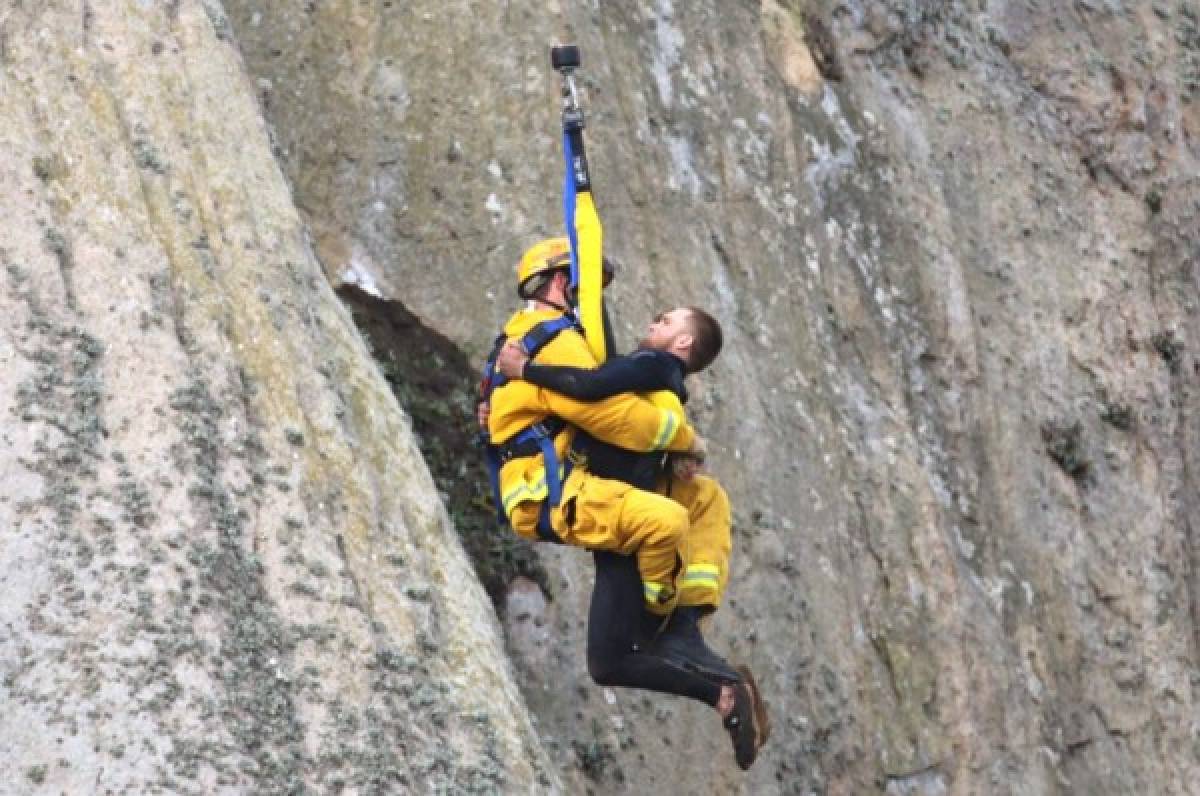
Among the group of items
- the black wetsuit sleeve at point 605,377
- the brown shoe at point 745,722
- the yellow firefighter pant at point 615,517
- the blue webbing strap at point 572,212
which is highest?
the blue webbing strap at point 572,212

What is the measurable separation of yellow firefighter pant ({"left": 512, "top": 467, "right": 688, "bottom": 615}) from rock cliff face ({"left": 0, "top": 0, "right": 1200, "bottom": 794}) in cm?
67

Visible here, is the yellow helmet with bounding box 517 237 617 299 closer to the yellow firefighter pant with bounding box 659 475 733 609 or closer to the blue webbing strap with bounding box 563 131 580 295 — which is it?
the blue webbing strap with bounding box 563 131 580 295

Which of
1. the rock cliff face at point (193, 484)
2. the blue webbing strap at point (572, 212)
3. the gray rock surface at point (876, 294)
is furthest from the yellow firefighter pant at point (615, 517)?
the gray rock surface at point (876, 294)

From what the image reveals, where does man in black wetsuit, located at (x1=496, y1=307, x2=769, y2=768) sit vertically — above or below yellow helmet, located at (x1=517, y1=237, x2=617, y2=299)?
below

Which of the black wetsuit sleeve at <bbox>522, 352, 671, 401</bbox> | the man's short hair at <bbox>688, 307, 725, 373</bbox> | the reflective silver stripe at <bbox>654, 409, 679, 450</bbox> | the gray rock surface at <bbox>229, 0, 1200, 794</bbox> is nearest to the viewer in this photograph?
the black wetsuit sleeve at <bbox>522, 352, 671, 401</bbox>

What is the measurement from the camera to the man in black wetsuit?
1079 cm

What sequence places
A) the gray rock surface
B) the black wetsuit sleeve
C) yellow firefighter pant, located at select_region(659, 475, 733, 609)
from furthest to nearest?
the gray rock surface < yellow firefighter pant, located at select_region(659, 475, 733, 609) < the black wetsuit sleeve

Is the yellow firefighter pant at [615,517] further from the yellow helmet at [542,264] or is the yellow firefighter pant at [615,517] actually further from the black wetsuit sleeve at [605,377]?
the yellow helmet at [542,264]

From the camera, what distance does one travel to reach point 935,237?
17797 millimetres

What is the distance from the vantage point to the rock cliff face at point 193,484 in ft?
30.5

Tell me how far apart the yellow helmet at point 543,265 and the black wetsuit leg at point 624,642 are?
4.41 feet

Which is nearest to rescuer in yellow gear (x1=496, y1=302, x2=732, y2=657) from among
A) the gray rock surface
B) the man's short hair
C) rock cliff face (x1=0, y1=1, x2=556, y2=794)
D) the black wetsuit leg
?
the man's short hair

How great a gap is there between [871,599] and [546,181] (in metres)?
3.71

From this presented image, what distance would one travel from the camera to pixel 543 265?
11.2m
